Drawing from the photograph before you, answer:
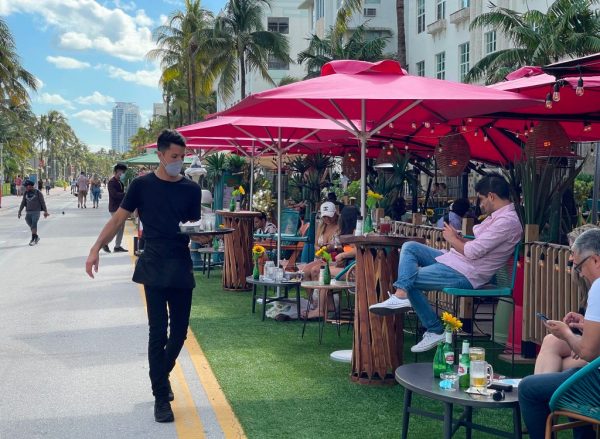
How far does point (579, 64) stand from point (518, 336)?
10.3 feet

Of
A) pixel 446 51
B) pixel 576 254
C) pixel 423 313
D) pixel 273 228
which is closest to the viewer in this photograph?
pixel 576 254

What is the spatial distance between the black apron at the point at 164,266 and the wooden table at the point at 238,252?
640 centimetres

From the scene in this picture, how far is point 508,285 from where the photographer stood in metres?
7.43

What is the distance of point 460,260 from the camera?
6.80 meters

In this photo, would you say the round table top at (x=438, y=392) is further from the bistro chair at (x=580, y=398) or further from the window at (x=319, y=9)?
the window at (x=319, y=9)

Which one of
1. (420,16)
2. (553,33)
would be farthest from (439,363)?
(420,16)

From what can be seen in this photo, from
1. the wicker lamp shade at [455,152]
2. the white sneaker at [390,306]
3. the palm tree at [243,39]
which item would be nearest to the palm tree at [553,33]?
the wicker lamp shade at [455,152]

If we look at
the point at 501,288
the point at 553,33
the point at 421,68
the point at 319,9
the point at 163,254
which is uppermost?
the point at 319,9

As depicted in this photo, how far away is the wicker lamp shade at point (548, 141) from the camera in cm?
917

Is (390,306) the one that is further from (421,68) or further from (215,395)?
(421,68)

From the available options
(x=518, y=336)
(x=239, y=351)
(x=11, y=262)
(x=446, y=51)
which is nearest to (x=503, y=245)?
(x=518, y=336)

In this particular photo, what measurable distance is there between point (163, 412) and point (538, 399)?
275 cm

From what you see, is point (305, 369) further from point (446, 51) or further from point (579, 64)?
point (446, 51)

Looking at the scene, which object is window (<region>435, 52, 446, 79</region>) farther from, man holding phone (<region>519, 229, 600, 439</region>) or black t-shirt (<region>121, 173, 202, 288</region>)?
man holding phone (<region>519, 229, 600, 439</region>)
